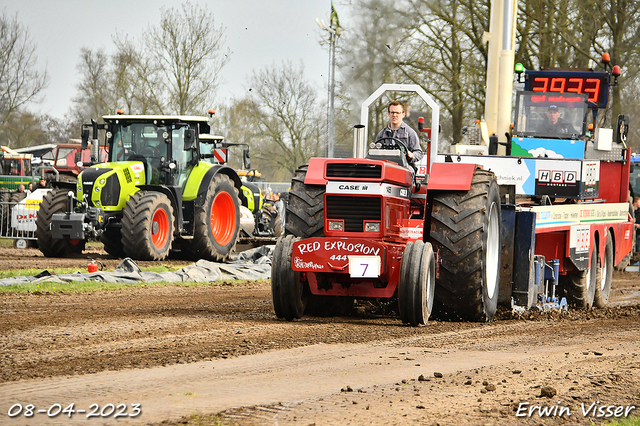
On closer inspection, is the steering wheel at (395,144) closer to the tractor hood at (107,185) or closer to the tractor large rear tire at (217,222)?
→ the tractor hood at (107,185)

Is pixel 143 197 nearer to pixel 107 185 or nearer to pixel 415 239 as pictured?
pixel 107 185

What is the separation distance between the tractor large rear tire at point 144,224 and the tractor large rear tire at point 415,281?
865cm

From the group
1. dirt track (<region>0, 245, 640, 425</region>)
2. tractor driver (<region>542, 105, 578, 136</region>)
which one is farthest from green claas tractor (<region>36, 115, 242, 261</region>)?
tractor driver (<region>542, 105, 578, 136</region>)

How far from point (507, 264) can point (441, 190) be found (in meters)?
1.80

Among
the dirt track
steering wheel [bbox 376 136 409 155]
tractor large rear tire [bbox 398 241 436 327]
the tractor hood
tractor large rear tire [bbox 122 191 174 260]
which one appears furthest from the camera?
the tractor hood

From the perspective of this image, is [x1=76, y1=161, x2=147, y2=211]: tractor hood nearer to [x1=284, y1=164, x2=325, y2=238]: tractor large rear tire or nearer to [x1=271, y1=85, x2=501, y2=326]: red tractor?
[x1=271, y1=85, x2=501, y2=326]: red tractor

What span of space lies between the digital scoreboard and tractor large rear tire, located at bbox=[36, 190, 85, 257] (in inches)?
369

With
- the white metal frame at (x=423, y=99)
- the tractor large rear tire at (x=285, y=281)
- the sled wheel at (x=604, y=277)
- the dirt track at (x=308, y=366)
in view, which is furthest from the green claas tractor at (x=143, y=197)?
the sled wheel at (x=604, y=277)

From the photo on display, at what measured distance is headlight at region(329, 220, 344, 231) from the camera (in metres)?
7.77

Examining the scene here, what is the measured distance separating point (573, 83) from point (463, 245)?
8711 mm

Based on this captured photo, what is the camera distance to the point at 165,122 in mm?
16391

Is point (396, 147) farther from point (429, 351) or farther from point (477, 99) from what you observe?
point (477, 99)

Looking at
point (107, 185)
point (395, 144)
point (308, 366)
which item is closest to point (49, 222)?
point (107, 185)

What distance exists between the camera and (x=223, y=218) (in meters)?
18.2
